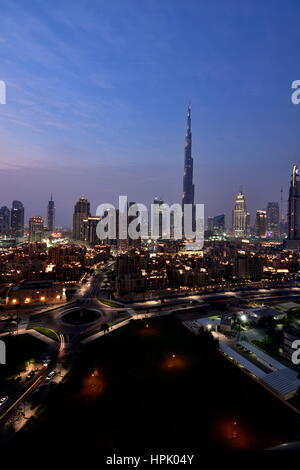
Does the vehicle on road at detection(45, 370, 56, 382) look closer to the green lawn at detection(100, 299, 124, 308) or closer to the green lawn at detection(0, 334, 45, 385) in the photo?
the green lawn at detection(0, 334, 45, 385)

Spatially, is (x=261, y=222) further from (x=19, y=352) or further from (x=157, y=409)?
(x=157, y=409)

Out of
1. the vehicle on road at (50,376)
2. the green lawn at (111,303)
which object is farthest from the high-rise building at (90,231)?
the vehicle on road at (50,376)

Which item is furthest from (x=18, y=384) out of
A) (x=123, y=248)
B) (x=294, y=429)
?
(x=123, y=248)

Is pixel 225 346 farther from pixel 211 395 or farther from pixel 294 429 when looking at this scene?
pixel 294 429

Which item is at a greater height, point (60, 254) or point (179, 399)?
point (60, 254)

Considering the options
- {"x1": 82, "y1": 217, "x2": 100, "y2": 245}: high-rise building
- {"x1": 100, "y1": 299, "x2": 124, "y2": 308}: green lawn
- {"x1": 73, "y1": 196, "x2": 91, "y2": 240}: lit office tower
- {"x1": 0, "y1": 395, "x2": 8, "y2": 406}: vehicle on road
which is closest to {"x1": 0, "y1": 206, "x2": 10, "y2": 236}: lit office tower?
{"x1": 73, "y1": 196, "x2": 91, "y2": 240}: lit office tower

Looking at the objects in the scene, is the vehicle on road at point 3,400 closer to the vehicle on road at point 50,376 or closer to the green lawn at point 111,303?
the vehicle on road at point 50,376

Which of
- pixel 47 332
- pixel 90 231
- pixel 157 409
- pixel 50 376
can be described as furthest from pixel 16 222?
pixel 157 409
